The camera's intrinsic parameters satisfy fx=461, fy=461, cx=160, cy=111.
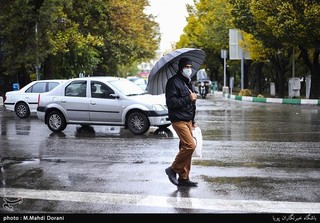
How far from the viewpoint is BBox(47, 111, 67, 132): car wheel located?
13852 mm

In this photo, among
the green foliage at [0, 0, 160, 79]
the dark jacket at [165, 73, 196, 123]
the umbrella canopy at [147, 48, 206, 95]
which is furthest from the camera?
the green foliage at [0, 0, 160, 79]

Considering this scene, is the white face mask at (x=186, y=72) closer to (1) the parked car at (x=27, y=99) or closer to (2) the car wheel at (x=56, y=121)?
(2) the car wheel at (x=56, y=121)

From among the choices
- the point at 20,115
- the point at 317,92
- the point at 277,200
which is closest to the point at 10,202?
the point at 277,200

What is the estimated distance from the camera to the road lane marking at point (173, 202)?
19.3 feet

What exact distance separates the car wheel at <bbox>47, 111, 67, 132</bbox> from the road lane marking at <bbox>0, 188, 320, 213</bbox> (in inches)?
274

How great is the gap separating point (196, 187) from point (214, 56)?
1735 inches

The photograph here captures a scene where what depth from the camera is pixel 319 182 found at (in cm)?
733

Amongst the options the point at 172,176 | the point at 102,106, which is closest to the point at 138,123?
the point at 102,106

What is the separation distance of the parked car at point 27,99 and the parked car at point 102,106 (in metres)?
5.40

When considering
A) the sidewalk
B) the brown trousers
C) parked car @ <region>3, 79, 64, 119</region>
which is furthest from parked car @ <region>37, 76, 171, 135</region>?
the sidewalk

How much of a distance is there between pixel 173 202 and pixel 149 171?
6.63 ft

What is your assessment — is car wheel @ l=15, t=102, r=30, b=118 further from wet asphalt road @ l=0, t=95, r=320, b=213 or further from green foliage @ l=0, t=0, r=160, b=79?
green foliage @ l=0, t=0, r=160, b=79

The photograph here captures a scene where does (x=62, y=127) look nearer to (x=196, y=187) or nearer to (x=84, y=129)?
(x=84, y=129)

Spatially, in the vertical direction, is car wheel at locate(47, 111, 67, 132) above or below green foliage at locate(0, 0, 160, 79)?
below
